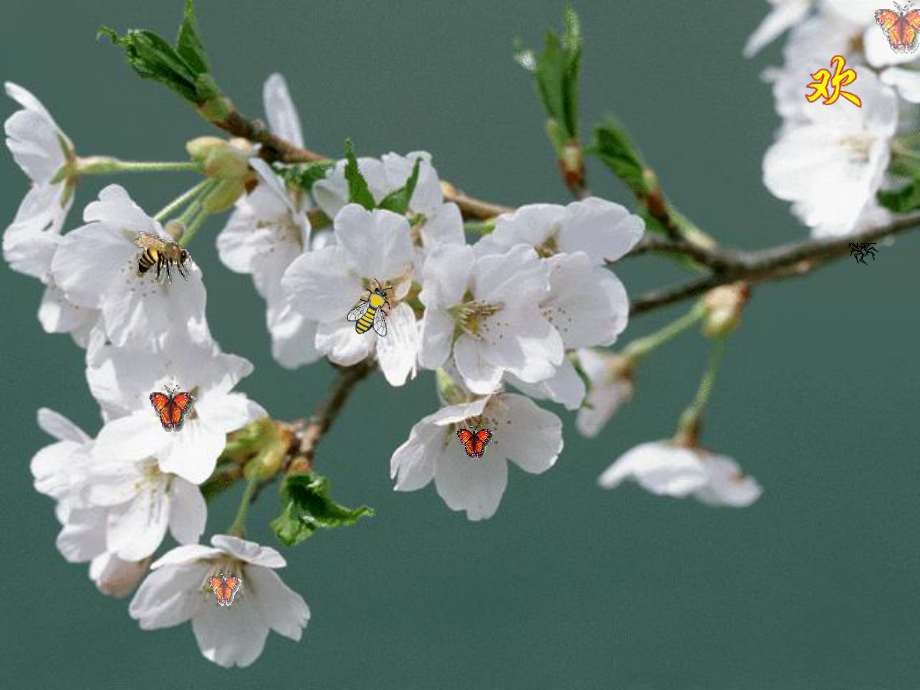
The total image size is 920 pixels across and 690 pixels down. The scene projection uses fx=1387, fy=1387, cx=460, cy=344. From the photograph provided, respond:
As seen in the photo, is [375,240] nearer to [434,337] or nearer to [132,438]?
[434,337]

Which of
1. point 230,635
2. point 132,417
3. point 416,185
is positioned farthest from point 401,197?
point 230,635

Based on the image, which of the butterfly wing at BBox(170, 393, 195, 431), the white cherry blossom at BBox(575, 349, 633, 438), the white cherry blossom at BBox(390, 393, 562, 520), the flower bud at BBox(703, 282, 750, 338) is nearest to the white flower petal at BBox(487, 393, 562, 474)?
the white cherry blossom at BBox(390, 393, 562, 520)

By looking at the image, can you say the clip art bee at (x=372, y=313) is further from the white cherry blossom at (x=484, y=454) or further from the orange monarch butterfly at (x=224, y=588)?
the orange monarch butterfly at (x=224, y=588)

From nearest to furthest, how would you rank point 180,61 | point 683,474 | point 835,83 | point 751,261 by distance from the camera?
point 180,61 < point 835,83 < point 751,261 < point 683,474

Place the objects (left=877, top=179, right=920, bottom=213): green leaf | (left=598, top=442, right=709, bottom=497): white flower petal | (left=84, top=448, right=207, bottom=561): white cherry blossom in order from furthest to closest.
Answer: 1. (left=598, top=442, right=709, bottom=497): white flower petal
2. (left=877, top=179, right=920, bottom=213): green leaf
3. (left=84, top=448, right=207, bottom=561): white cherry blossom

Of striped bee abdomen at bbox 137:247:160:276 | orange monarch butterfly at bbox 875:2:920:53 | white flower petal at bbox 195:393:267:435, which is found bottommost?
white flower petal at bbox 195:393:267:435

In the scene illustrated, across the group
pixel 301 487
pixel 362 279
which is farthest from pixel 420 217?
pixel 301 487

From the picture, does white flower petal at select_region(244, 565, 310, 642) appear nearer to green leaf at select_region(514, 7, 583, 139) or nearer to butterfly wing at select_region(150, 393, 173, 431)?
butterfly wing at select_region(150, 393, 173, 431)
